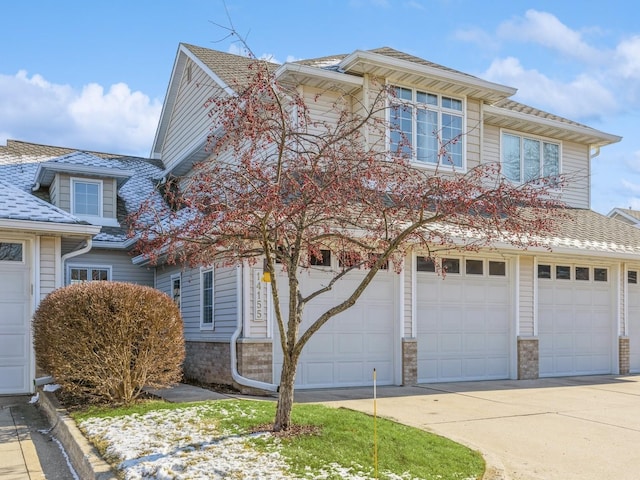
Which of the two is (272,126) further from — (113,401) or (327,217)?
(113,401)

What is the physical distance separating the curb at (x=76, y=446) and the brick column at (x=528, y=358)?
9.47 metres

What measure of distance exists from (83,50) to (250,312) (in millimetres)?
5352

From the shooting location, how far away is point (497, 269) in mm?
13820

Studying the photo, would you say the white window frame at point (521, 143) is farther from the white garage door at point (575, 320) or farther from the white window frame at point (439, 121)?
the white garage door at point (575, 320)

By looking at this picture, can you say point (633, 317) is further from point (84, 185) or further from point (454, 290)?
point (84, 185)

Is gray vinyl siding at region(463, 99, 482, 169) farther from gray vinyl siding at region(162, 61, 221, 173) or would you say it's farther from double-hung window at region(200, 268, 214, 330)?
double-hung window at region(200, 268, 214, 330)

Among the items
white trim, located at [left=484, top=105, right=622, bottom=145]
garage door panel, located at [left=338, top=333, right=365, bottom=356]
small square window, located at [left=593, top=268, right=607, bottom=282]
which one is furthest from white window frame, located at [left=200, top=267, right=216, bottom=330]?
small square window, located at [left=593, top=268, right=607, bottom=282]

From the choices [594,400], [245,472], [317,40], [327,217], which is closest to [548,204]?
[327,217]

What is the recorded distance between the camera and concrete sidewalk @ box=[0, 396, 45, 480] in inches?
241

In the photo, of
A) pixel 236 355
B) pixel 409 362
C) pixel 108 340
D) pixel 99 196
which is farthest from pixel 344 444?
pixel 99 196

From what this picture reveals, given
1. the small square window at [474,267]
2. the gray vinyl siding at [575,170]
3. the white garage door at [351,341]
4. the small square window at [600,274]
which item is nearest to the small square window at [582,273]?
the small square window at [600,274]

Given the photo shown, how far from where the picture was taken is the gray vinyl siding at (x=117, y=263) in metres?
14.5

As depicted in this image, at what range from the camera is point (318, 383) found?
11.5m

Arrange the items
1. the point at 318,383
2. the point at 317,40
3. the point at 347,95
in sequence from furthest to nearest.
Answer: the point at 347,95
the point at 318,383
the point at 317,40
